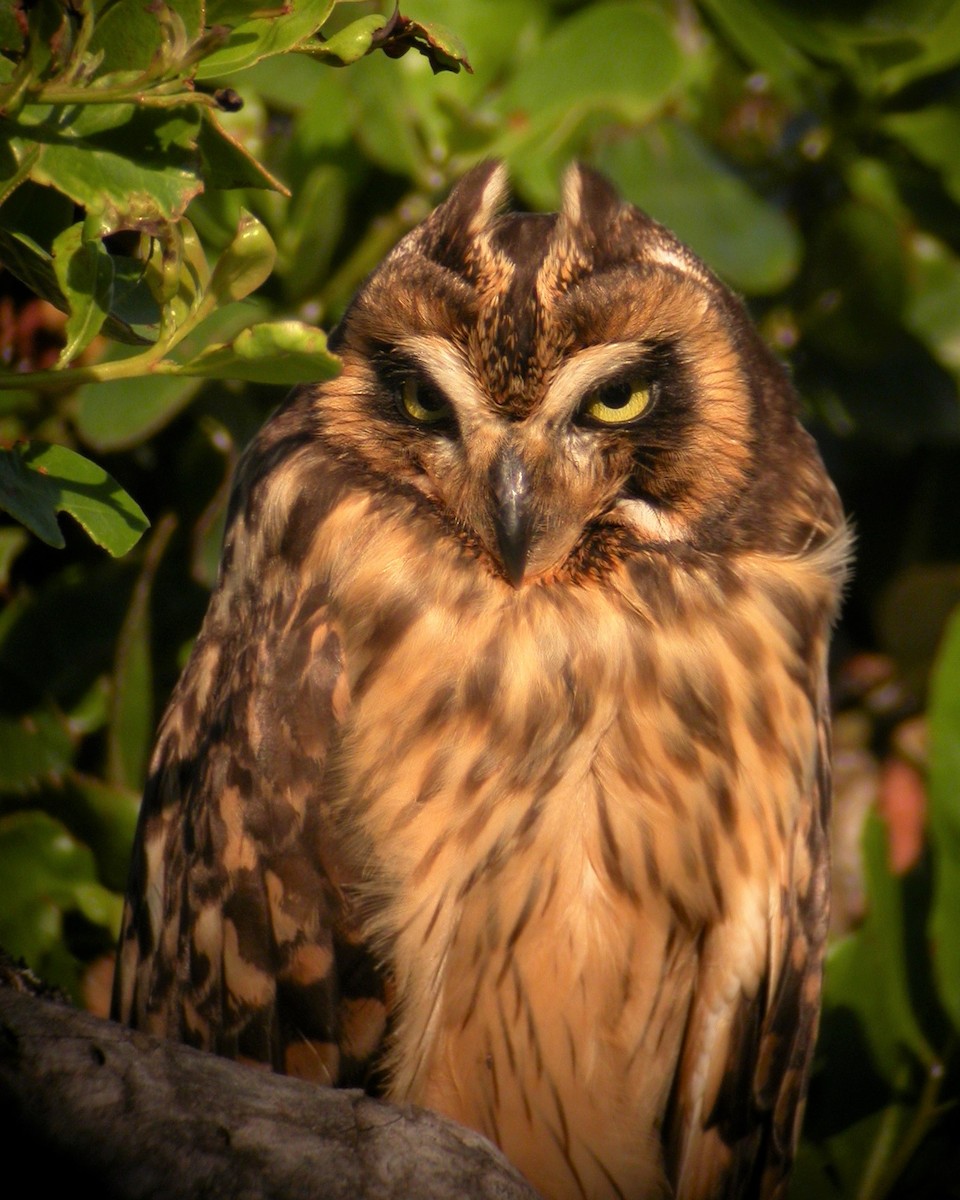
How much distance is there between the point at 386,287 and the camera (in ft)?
4.91

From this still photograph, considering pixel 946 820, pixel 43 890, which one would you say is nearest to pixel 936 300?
pixel 946 820

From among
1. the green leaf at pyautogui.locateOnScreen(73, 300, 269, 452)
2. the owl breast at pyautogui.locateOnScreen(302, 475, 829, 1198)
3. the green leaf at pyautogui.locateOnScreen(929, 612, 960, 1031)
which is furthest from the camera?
the green leaf at pyautogui.locateOnScreen(929, 612, 960, 1031)

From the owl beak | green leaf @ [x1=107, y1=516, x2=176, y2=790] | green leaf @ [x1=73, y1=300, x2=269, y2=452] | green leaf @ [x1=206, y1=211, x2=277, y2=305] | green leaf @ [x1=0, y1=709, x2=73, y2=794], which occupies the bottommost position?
green leaf @ [x1=0, y1=709, x2=73, y2=794]

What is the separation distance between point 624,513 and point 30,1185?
3.04ft

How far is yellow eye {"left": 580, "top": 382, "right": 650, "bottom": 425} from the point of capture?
4.75 feet

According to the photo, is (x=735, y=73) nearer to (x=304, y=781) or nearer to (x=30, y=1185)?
(x=304, y=781)

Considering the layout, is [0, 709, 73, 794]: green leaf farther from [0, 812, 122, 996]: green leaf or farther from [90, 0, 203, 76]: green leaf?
[90, 0, 203, 76]: green leaf

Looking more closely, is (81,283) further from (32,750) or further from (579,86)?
(579,86)

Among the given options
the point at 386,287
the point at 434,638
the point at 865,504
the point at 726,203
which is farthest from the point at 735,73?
the point at 434,638

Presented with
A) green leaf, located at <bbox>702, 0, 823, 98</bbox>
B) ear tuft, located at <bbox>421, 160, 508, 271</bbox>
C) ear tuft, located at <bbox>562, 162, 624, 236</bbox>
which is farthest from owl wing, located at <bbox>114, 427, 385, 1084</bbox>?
green leaf, located at <bbox>702, 0, 823, 98</bbox>

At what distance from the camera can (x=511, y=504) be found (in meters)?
1.41

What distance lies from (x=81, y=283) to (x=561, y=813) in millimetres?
975

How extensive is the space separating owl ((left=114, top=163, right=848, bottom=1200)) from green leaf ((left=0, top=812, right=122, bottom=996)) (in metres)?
0.18

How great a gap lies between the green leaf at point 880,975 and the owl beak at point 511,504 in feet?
3.19
